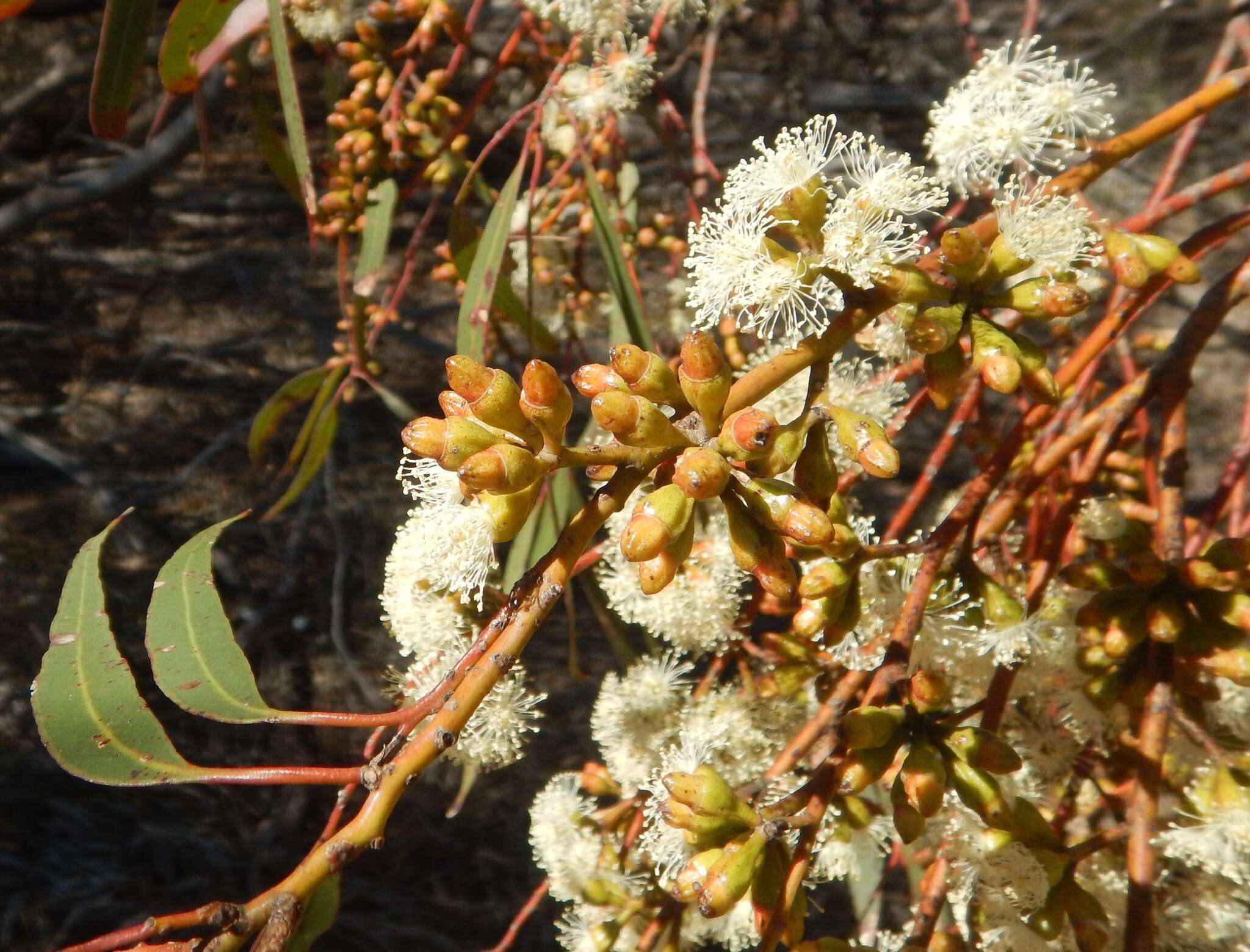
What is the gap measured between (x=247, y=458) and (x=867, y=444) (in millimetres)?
2328

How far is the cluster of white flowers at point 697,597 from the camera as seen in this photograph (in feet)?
3.19

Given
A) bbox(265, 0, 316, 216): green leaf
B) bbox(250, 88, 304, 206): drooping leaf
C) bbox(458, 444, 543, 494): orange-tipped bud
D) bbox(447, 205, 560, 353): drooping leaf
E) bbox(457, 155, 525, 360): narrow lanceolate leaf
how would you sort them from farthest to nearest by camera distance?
bbox(250, 88, 304, 206): drooping leaf < bbox(447, 205, 560, 353): drooping leaf < bbox(457, 155, 525, 360): narrow lanceolate leaf < bbox(265, 0, 316, 216): green leaf < bbox(458, 444, 543, 494): orange-tipped bud

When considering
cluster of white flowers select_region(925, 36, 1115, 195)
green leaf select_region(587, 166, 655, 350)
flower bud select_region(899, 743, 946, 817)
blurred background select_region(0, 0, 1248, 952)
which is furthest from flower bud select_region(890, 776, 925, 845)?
blurred background select_region(0, 0, 1248, 952)

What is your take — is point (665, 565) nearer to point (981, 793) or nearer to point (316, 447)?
point (981, 793)

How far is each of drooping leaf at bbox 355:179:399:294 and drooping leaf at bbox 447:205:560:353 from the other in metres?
0.09

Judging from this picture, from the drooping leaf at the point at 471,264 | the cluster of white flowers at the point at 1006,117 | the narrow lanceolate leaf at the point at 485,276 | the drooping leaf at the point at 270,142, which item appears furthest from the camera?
the drooping leaf at the point at 270,142

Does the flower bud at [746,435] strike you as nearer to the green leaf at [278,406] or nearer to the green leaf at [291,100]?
the green leaf at [291,100]

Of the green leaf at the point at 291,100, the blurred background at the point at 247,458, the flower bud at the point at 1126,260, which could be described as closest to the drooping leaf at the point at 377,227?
the green leaf at the point at 291,100

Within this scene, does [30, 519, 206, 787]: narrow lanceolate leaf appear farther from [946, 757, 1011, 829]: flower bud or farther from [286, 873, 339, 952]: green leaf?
[946, 757, 1011, 829]: flower bud

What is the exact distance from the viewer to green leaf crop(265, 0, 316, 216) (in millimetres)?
942

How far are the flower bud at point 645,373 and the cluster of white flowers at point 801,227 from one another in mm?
111

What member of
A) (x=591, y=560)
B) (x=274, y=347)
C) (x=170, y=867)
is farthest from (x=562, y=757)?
(x=591, y=560)

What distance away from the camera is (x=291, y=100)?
3.18 ft

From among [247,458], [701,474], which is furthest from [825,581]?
[247,458]
